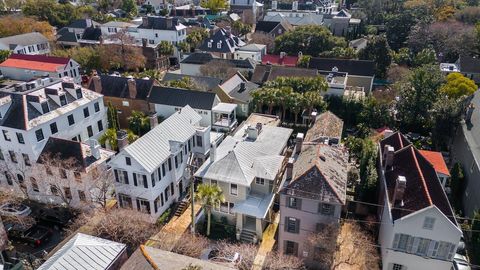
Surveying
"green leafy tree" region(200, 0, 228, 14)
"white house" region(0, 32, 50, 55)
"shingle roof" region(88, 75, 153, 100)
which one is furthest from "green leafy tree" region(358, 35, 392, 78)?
"white house" region(0, 32, 50, 55)

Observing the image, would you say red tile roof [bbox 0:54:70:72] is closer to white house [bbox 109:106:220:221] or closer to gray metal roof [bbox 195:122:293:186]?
white house [bbox 109:106:220:221]

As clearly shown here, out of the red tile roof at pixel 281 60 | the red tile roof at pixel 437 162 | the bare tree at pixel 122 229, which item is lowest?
the bare tree at pixel 122 229

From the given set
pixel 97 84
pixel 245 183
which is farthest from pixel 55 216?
pixel 97 84

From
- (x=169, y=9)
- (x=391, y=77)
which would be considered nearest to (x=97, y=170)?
(x=391, y=77)

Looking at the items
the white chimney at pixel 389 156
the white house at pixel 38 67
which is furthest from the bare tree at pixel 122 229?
the white house at pixel 38 67

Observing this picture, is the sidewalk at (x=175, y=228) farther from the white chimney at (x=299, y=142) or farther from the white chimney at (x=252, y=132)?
the white chimney at (x=299, y=142)

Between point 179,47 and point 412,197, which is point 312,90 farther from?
point 179,47
